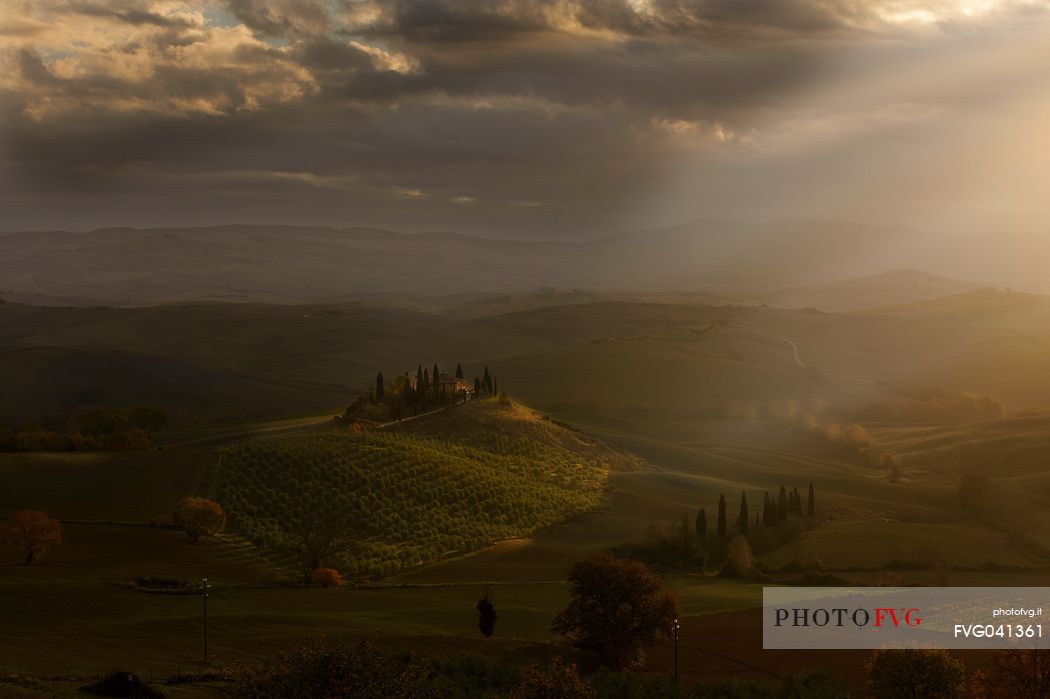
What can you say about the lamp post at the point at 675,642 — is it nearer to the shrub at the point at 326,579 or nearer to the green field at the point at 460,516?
the green field at the point at 460,516

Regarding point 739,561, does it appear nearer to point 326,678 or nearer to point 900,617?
point 900,617

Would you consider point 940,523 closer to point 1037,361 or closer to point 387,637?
point 387,637

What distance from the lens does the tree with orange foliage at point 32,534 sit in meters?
50.9

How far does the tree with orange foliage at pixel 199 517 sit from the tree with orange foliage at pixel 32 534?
725cm

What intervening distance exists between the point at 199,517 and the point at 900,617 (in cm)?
3838

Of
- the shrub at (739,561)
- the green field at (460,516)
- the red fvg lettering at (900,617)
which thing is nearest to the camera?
the red fvg lettering at (900,617)

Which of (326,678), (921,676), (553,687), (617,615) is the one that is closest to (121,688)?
(326,678)

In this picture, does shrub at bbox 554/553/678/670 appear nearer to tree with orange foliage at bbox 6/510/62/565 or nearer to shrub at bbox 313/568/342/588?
shrub at bbox 313/568/342/588

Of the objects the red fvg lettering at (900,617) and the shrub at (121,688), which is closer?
the shrub at (121,688)

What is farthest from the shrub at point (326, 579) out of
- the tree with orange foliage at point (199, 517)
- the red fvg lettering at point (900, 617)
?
the red fvg lettering at point (900, 617)

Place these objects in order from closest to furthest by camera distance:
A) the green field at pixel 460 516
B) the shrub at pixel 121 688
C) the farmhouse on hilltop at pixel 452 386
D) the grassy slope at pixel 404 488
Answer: the shrub at pixel 121 688 < the green field at pixel 460 516 < the grassy slope at pixel 404 488 < the farmhouse on hilltop at pixel 452 386

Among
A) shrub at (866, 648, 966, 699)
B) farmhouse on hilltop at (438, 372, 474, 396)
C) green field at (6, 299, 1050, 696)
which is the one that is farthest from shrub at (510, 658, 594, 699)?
farmhouse on hilltop at (438, 372, 474, 396)

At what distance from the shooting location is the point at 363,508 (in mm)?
63531

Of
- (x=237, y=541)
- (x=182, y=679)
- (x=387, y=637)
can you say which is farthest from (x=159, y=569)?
(x=182, y=679)
